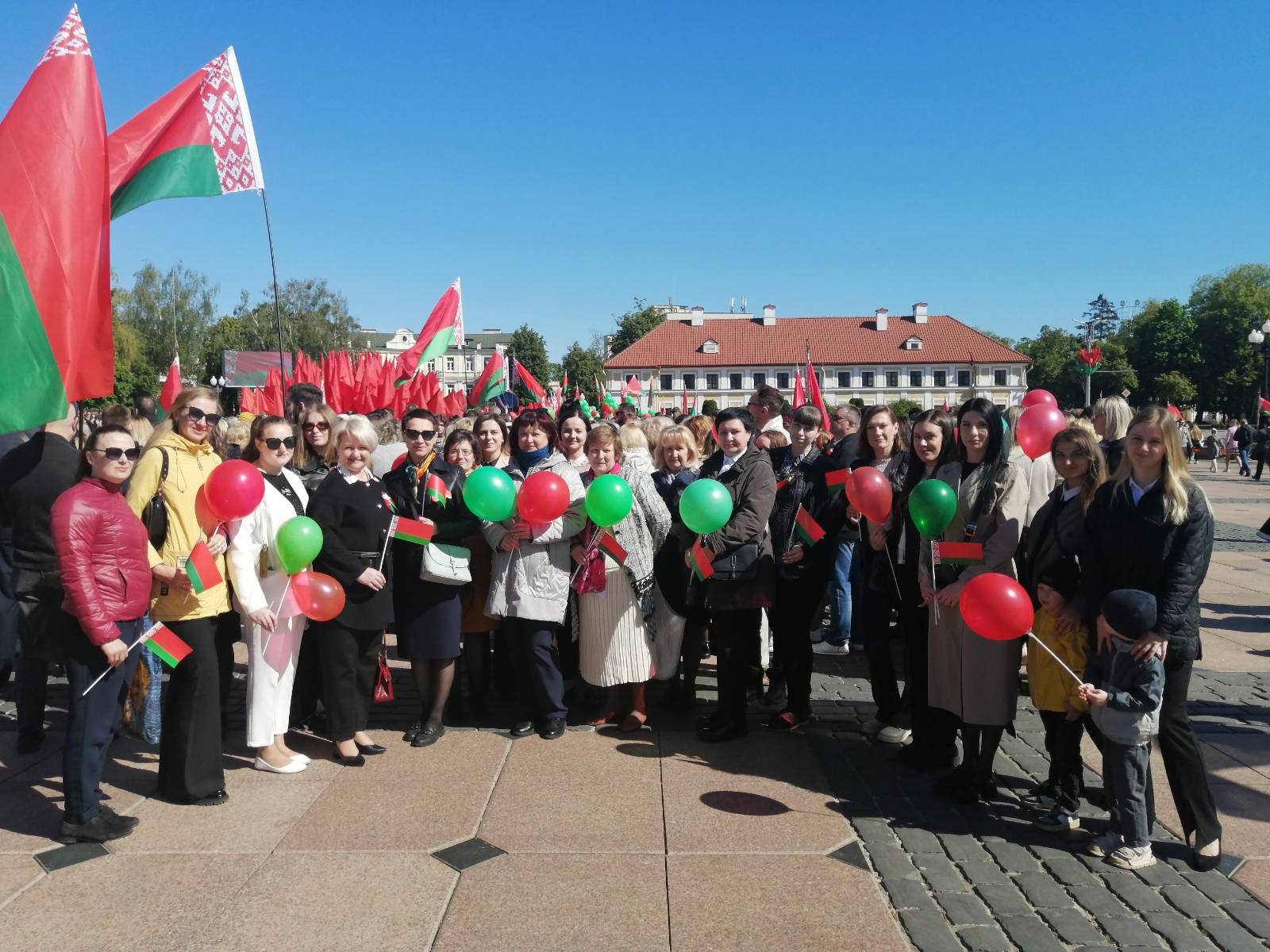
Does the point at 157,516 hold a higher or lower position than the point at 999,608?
higher

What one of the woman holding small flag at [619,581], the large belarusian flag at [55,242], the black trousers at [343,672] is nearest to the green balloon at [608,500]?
the woman holding small flag at [619,581]

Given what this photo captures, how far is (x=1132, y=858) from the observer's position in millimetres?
3703

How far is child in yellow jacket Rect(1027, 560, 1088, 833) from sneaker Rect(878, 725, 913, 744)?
3.52ft

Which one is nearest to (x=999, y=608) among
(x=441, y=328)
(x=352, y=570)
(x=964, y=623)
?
(x=964, y=623)

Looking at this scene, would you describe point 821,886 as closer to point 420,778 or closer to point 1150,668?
point 1150,668

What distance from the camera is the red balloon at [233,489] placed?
423cm

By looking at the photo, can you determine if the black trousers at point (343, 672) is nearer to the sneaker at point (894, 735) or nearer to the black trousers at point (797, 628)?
the black trousers at point (797, 628)

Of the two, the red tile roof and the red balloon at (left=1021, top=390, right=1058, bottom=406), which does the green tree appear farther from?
the red balloon at (left=1021, top=390, right=1058, bottom=406)

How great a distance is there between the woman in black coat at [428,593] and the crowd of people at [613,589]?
2 cm

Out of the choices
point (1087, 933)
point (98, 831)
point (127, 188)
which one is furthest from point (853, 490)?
point (127, 188)

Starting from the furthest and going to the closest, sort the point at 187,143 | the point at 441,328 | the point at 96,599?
the point at 441,328
the point at 187,143
the point at 96,599

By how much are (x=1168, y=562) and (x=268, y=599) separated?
424 centimetres

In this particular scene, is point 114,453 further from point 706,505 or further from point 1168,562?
point 1168,562

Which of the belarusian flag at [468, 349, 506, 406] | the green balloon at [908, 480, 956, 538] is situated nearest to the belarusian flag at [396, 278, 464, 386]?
the belarusian flag at [468, 349, 506, 406]
